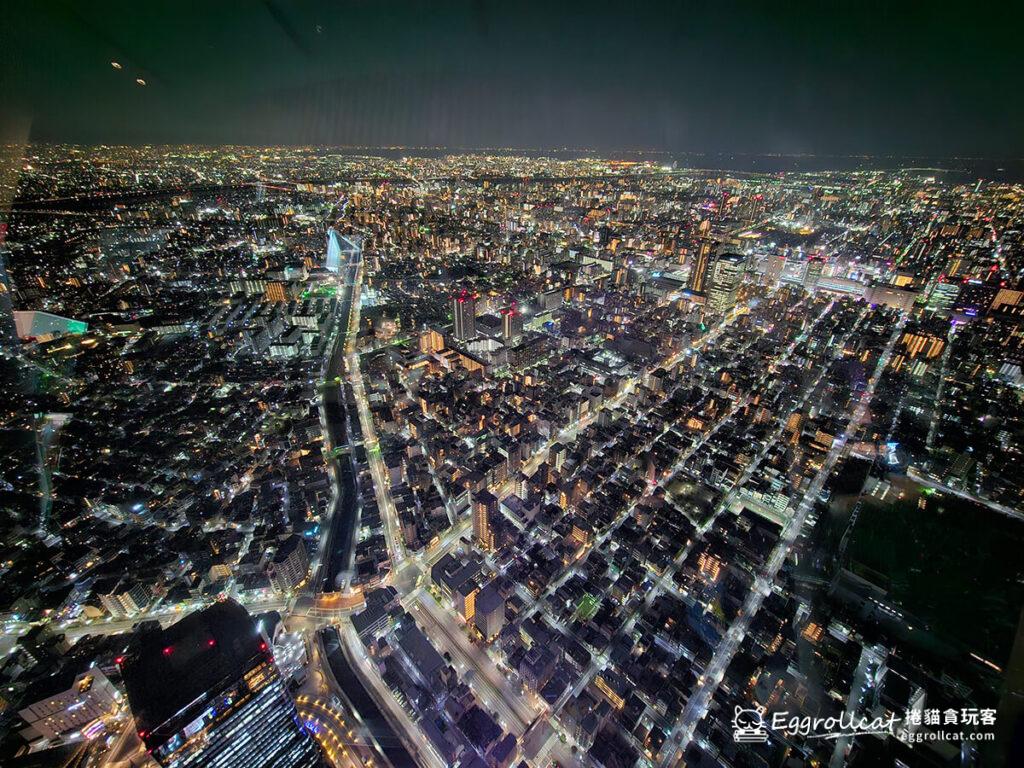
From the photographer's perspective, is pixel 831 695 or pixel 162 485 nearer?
pixel 831 695

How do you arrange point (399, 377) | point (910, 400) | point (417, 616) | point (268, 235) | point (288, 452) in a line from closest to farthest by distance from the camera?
point (417, 616) < point (288, 452) < point (910, 400) < point (399, 377) < point (268, 235)

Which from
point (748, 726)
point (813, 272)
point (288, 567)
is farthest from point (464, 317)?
point (813, 272)

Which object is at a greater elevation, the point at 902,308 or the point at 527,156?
the point at 527,156

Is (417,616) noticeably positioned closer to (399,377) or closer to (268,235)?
(399,377)

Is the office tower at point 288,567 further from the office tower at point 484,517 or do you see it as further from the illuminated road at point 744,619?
the illuminated road at point 744,619

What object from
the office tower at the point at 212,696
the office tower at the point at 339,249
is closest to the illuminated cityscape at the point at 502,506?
the office tower at the point at 212,696

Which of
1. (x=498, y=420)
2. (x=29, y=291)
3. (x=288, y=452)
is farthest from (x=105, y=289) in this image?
(x=498, y=420)

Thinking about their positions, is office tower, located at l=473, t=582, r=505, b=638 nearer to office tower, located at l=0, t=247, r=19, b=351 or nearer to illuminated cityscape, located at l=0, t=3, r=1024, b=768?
illuminated cityscape, located at l=0, t=3, r=1024, b=768

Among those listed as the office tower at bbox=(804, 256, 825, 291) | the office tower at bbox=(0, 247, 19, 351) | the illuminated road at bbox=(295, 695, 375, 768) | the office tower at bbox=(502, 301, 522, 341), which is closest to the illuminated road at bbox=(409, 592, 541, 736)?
the illuminated road at bbox=(295, 695, 375, 768)
